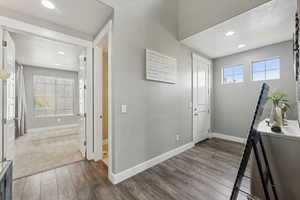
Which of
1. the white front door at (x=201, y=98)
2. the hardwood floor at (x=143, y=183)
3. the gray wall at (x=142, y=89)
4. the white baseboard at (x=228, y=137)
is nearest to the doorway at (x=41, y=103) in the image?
the hardwood floor at (x=143, y=183)

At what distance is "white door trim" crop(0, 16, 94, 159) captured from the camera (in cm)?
183

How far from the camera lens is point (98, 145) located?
2.54 meters

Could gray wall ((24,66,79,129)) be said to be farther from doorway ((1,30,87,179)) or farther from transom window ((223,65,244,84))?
transom window ((223,65,244,84))

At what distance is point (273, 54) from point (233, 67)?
89 centimetres

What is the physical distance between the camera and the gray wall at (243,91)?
283 cm

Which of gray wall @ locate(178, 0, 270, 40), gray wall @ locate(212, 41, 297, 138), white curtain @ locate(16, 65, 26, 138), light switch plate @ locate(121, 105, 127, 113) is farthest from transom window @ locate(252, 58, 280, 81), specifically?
white curtain @ locate(16, 65, 26, 138)

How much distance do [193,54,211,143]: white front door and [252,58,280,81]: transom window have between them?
3.88 feet

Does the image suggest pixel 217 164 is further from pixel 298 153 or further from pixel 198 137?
pixel 298 153

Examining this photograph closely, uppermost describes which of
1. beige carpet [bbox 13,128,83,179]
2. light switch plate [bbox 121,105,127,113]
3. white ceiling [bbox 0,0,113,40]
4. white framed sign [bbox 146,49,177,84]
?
white ceiling [bbox 0,0,113,40]

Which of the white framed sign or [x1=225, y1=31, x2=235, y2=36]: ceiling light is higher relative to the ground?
[x1=225, y1=31, x2=235, y2=36]: ceiling light

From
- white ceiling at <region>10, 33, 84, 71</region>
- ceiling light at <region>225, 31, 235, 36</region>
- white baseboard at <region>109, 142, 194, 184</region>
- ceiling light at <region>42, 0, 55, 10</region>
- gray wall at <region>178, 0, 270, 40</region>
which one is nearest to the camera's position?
ceiling light at <region>42, 0, 55, 10</region>

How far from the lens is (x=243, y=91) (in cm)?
351

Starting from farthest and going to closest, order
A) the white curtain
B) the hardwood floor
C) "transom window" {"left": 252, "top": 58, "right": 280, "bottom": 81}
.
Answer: the white curtain < "transom window" {"left": 252, "top": 58, "right": 280, "bottom": 81} < the hardwood floor

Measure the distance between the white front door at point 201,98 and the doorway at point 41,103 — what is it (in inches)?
111
